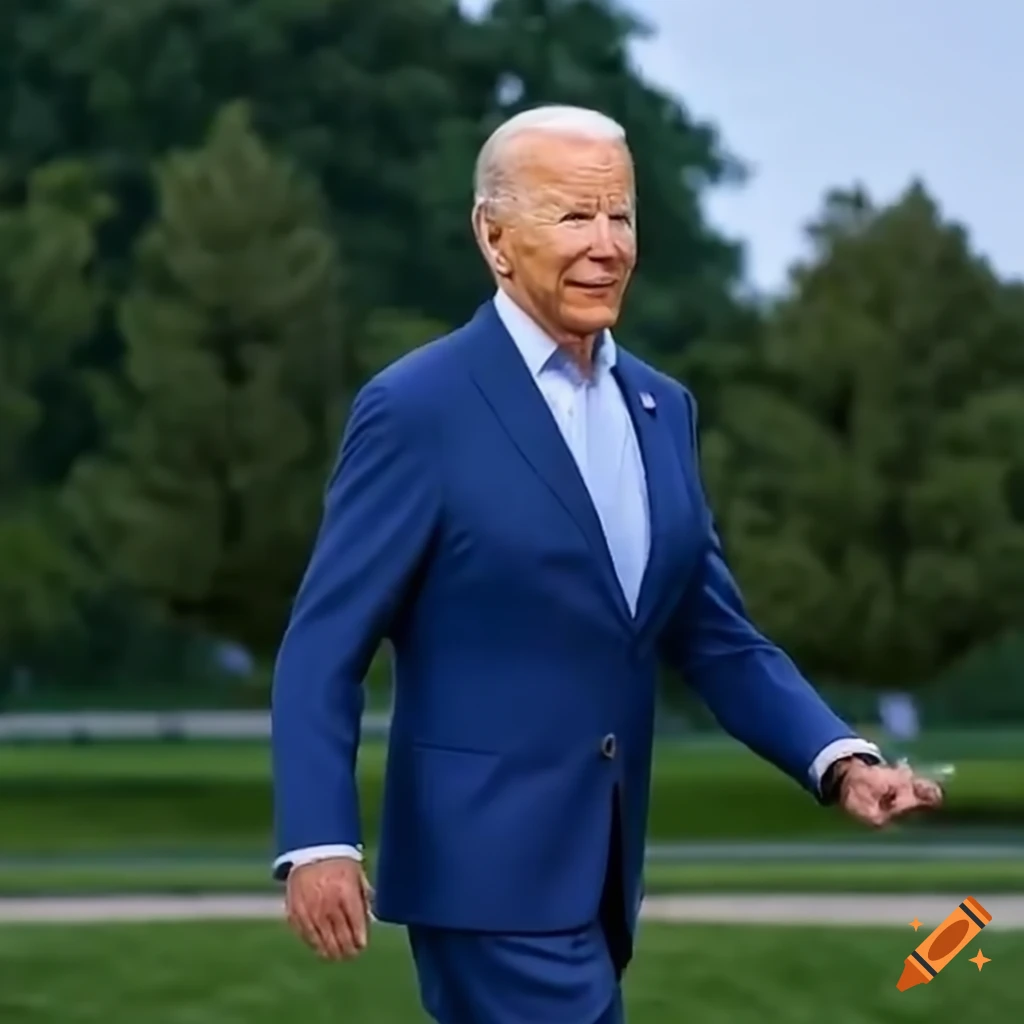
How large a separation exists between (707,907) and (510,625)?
8.98m

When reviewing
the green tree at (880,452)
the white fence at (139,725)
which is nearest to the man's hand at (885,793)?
the green tree at (880,452)

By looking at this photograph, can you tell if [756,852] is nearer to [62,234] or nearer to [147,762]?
[62,234]

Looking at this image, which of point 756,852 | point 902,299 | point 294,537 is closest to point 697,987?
point 756,852

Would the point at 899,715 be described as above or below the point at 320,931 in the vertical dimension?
below

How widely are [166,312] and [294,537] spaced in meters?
2.15

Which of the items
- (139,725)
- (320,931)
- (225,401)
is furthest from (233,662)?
(320,931)

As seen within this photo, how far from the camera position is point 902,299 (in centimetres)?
2053

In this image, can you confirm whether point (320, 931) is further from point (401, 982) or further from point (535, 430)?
point (401, 982)

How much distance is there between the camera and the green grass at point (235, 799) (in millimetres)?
22156

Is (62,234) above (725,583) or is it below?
above

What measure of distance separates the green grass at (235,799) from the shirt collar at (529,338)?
1568cm

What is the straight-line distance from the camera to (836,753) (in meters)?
3.33

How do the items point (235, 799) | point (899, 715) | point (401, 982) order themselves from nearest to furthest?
1. point (401, 982)
2. point (899, 715)
3. point (235, 799)

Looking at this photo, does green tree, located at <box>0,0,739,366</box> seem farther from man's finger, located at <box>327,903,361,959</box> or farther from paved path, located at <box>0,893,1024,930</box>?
man's finger, located at <box>327,903,361,959</box>
